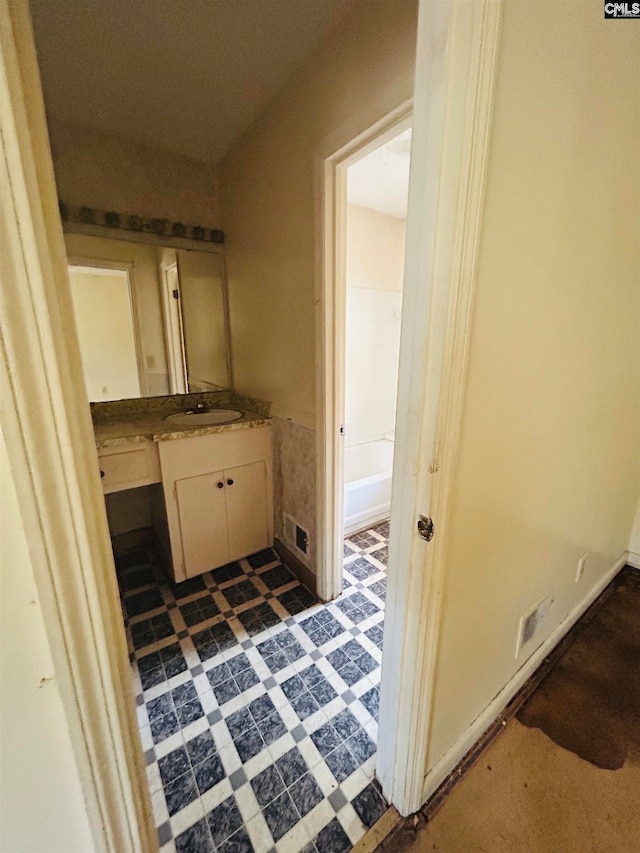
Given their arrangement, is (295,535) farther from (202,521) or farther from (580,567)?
(580,567)

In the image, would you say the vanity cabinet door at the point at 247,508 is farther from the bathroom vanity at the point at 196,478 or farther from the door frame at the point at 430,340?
the door frame at the point at 430,340

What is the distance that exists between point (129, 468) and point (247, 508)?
650mm

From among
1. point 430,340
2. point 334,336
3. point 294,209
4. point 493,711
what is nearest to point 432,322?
point 430,340

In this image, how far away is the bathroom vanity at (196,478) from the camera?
1.57m

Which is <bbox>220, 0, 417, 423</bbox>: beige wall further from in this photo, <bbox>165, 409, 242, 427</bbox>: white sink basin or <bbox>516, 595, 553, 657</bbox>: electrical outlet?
<bbox>516, 595, 553, 657</bbox>: electrical outlet

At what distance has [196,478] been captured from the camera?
174cm

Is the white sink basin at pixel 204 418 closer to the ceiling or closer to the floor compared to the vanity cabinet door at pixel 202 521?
closer to the ceiling

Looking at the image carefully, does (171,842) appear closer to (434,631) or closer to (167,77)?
(434,631)

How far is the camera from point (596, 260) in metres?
0.97

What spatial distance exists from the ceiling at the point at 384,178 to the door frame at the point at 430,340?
0.82m

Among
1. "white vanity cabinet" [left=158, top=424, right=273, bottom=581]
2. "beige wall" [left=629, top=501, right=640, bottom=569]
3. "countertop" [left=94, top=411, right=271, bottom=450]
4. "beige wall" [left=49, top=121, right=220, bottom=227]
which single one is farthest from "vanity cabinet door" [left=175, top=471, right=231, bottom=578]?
"beige wall" [left=629, top=501, right=640, bottom=569]

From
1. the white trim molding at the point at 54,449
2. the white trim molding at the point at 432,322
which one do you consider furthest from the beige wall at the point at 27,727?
the white trim molding at the point at 432,322

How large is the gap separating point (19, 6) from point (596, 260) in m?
1.23

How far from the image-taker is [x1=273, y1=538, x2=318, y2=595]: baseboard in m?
1.80
